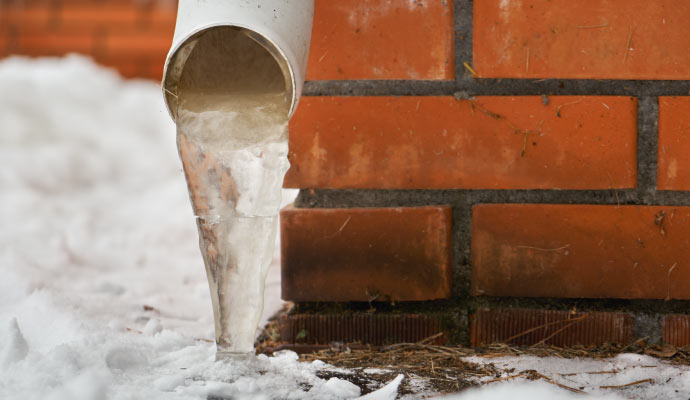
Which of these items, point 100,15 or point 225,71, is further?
point 100,15

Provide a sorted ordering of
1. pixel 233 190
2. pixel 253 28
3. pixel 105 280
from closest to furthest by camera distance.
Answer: pixel 253 28 < pixel 233 190 < pixel 105 280

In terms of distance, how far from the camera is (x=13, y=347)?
3.58ft

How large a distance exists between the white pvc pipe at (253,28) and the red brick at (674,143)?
75cm

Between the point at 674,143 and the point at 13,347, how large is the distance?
51.5 inches

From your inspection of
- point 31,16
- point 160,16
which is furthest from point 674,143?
point 31,16

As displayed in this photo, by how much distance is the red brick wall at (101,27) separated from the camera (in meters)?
4.09

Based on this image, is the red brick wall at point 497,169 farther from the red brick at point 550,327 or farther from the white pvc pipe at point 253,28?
the white pvc pipe at point 253,28

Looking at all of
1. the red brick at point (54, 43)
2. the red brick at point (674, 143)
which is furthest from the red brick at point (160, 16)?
the red brick at point (674, 143)

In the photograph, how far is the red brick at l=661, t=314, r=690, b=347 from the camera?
1.33m

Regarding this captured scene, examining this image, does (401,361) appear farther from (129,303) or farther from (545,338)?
(129,303)

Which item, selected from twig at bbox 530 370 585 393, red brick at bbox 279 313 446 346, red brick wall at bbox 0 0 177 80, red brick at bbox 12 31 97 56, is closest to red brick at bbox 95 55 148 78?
red brick wall at bbox 0 0 177 80

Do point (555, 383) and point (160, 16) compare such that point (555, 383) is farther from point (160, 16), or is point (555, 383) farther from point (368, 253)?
point (160, 16)

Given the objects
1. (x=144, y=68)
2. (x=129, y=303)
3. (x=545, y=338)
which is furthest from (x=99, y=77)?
(x=545, y=338)

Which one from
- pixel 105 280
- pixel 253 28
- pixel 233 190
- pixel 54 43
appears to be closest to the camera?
pixel 253 28
